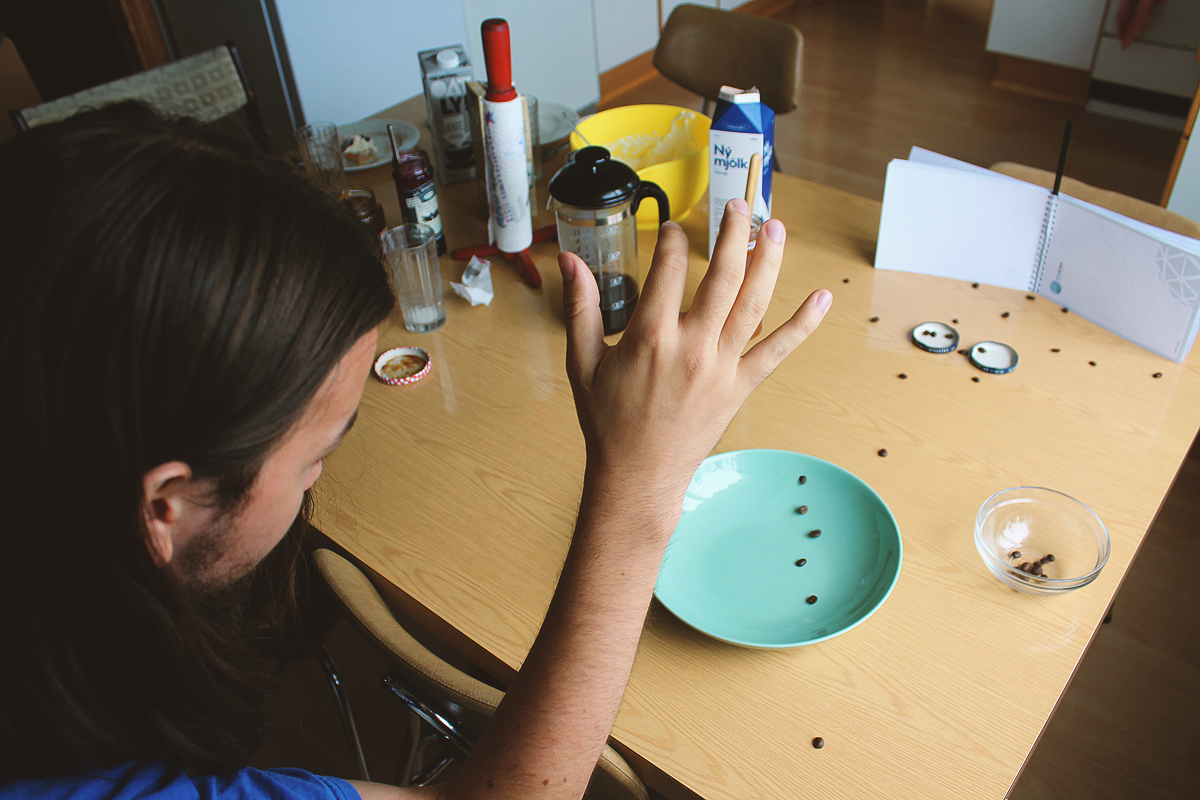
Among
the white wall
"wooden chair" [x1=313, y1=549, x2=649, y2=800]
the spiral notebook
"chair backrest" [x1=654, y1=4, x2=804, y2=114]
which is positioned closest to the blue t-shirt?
"wooden chair" [x1=313, y1=549, x2=649, y2=800]

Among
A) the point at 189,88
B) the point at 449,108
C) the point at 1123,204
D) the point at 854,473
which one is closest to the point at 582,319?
the point at 854,473

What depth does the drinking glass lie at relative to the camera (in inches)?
60.9

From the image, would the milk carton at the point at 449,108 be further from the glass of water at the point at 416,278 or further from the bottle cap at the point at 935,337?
the bottle cap at the point at 935,337

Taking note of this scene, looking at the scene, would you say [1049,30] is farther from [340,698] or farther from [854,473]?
[340,698]

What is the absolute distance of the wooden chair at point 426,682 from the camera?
0.76 meters

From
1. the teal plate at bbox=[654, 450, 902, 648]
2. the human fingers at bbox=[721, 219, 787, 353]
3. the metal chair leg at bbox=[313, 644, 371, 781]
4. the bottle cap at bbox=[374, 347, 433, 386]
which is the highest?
the human fingers at bbox=[721, 219, 787, 353]

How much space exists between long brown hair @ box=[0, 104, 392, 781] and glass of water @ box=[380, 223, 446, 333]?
25.1 inches

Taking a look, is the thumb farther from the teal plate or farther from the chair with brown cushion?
the chair with brown cushion

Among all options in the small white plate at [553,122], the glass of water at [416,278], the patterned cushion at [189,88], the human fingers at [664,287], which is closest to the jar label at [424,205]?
the glass of water at [416,278]

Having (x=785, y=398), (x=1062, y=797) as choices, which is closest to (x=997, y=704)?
(x=785, y=398)

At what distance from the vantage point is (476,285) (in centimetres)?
134

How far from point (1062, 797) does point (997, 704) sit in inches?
32.3

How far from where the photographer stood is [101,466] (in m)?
0.50

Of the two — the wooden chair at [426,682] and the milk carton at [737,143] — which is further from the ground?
the milk carton at [737,143]
